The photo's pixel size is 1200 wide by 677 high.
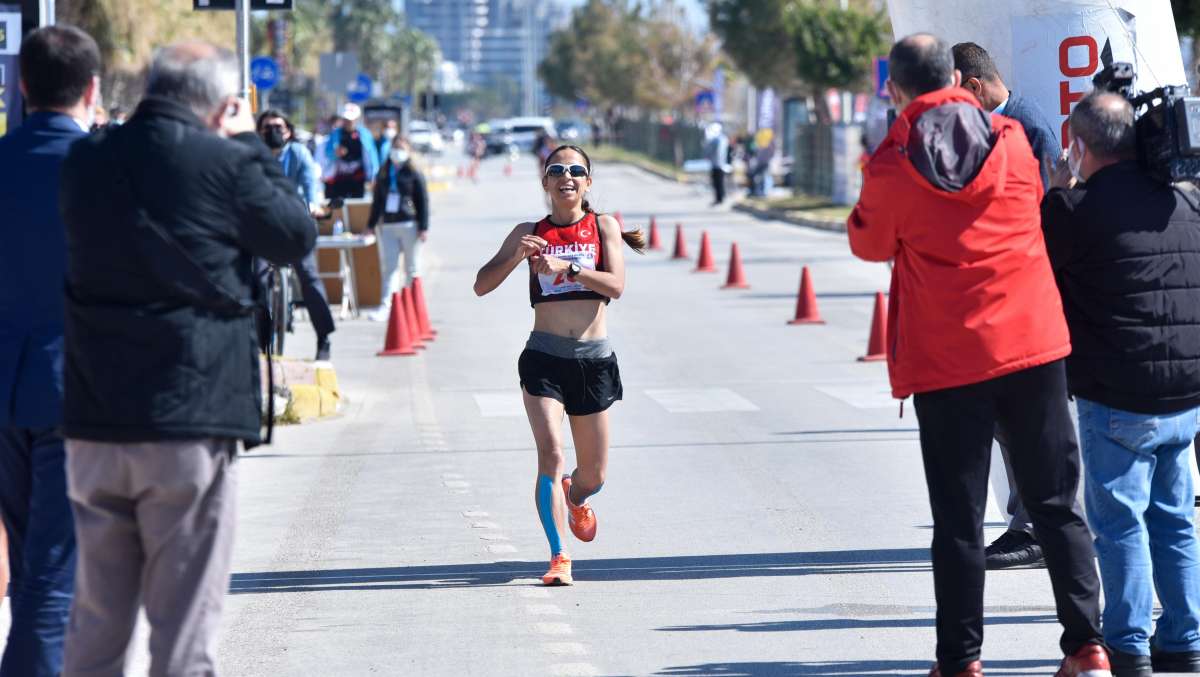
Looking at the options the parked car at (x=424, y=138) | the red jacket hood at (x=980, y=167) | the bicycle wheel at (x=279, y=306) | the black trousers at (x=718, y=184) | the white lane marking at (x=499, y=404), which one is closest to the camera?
the red jacket hood at (x=980, y=167)

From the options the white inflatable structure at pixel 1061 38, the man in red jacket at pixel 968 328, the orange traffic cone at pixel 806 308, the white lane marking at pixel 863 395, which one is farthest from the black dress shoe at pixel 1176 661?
the orange traffic cone at pixel 806 308

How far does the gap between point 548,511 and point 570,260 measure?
982 millimetres

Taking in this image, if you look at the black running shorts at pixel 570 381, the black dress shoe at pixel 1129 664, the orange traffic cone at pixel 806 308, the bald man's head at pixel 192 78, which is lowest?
the orange traffic cone at pixel 806 308

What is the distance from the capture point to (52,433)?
201 inches

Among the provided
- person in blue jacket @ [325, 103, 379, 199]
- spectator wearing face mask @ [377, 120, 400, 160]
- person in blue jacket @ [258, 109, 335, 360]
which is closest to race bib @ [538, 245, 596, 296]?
person in blue jacket @ [258, 109, 335, 360]

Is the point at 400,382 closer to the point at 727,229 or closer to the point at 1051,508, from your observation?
the point at 1051,508

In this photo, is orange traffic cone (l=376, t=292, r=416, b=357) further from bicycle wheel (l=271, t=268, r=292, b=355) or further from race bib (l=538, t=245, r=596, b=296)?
race bib (l=538, t=245, r=596, b=296)

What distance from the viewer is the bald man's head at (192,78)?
4.67 meters

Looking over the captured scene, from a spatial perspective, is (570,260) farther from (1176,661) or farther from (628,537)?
(1176,661)

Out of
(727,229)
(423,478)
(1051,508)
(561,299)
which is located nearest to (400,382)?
(423,478)

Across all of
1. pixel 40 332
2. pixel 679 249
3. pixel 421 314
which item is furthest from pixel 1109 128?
pixel 679 249

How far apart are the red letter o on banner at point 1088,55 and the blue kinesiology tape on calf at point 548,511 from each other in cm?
286

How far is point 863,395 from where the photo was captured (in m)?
14.0

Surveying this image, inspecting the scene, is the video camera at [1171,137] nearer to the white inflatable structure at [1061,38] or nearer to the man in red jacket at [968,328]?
the man in red jacket at [968,328]
